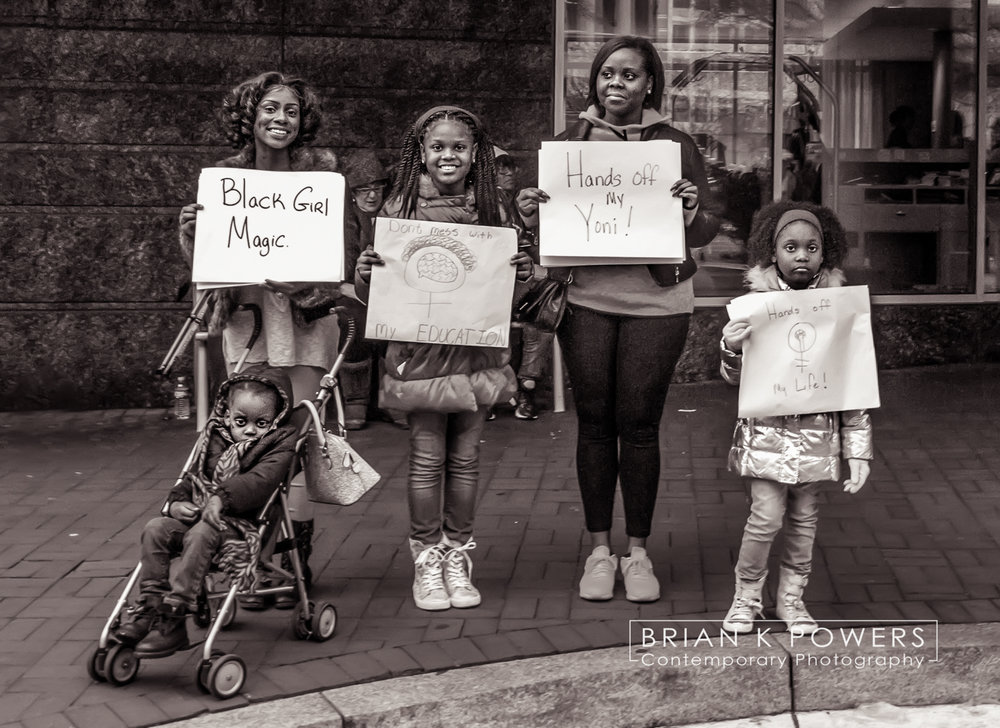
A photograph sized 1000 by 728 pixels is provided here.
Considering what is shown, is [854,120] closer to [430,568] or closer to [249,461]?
[430,568]

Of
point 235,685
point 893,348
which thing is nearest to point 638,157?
point 235,685

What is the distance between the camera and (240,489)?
4.49m

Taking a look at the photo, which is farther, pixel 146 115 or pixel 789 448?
pixel 146 115

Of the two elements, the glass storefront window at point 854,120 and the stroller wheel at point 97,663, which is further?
the glass storefront window at point 854,120

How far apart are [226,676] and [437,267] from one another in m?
1.56

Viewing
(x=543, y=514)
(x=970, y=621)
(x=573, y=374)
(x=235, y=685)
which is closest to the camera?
(x=235, y=685)

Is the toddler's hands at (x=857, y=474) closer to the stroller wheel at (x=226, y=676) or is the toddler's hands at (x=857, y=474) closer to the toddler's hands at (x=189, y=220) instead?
the stroller wheel at (x=226, y=676)

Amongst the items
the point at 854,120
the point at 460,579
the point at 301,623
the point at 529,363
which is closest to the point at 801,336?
the point at 460,579

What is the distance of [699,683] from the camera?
14.8 feet

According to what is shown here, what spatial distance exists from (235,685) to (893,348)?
7.13 m

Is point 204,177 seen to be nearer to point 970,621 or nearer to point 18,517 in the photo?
point 18,517

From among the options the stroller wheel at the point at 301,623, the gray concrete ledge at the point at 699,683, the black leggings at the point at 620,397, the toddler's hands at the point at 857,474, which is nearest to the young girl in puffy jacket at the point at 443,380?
the black leggings at the point at 620,397

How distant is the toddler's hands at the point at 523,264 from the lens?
5.07 meters

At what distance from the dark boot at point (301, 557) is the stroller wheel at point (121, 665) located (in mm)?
780
